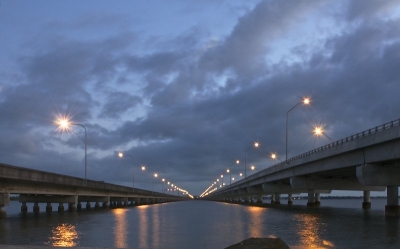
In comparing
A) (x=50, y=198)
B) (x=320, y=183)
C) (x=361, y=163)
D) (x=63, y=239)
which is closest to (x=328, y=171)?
(x=320, y=183)

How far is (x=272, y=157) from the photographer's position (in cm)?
12744

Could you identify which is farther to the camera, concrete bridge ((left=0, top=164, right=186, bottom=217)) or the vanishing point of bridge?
concrete bridge ((left=0, top=164, right=186, bottom=217))

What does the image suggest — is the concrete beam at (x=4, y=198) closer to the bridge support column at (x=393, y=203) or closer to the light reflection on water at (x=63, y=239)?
the light reflection on water at (x=63, y=239)

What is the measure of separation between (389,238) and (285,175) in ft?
210

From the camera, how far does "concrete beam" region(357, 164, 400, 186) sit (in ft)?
163

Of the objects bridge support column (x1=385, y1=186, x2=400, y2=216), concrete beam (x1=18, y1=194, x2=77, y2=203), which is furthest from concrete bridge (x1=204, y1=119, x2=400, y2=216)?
concrete beam (x1=18, y1=194, x2=77, y2=203)

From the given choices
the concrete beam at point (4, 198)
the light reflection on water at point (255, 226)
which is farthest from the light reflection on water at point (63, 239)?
the concrete beam at point (4, 198)

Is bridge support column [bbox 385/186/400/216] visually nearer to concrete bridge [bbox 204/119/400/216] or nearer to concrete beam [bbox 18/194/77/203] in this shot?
concrete bridge [bbox 204/119/400/216]

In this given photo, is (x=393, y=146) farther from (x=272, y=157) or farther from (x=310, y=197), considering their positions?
(x=272, y=157)

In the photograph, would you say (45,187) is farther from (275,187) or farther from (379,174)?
(275,187)

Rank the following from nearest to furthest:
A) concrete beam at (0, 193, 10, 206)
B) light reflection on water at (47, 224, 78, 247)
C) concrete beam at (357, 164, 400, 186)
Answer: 1. light reflection on water at (47, 224, 78, 247)
2. concrete beam at (357, 164, 400, 186)
3. concrete beam at (0, 193, 10, 206)

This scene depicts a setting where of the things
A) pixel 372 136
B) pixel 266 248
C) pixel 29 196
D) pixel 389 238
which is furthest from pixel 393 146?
pixel 29 196

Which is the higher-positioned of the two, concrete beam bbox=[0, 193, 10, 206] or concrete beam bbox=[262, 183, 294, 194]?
concrete beam bbox=[0, 193, 10, 206]

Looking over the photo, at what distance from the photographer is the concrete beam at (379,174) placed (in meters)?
49.5
